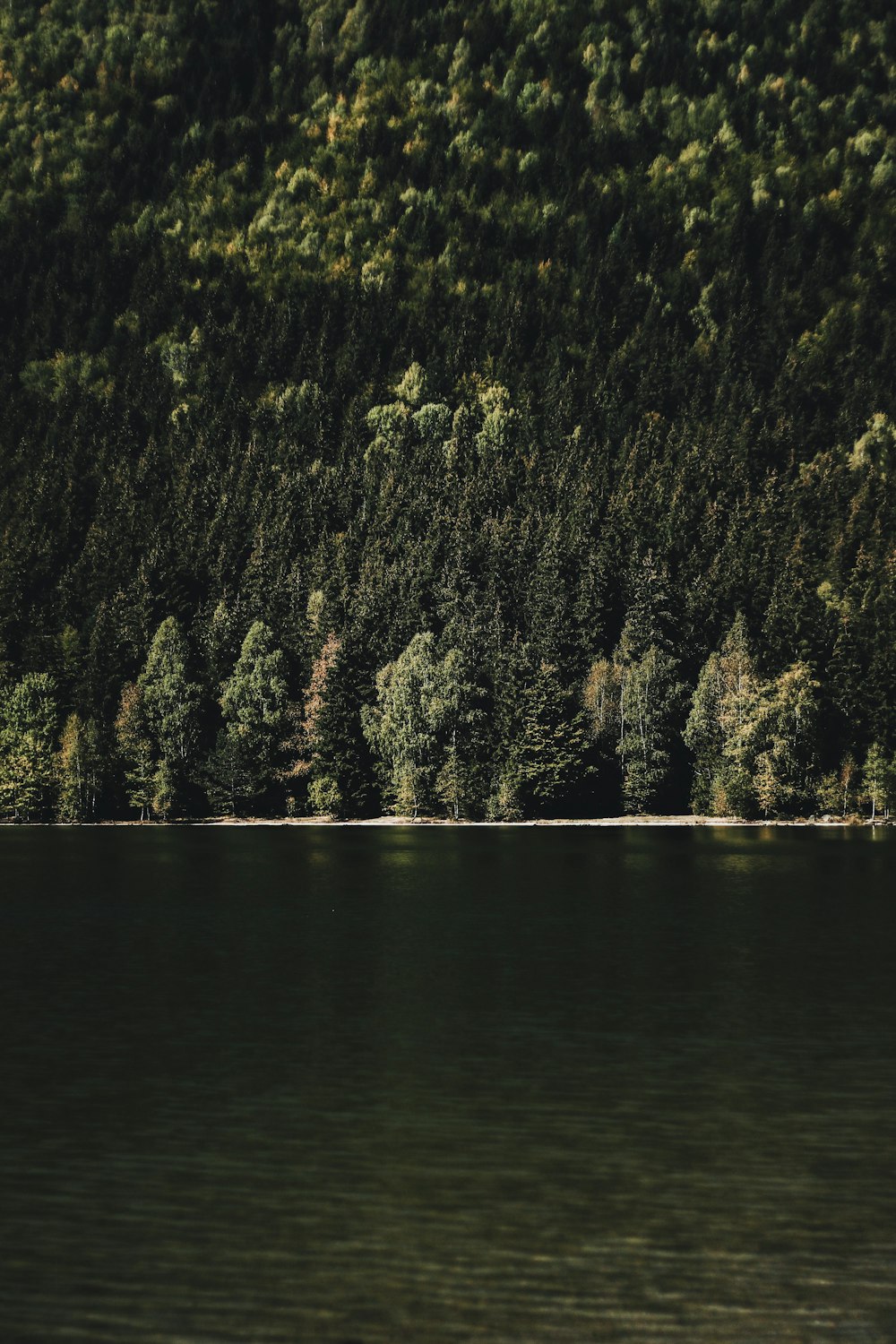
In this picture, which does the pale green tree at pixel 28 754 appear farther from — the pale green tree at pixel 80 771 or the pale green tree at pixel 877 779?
the pale green tree at pixel 877 779

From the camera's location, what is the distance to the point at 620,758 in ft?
584

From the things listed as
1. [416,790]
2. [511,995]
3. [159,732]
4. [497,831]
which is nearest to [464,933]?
[511,995]

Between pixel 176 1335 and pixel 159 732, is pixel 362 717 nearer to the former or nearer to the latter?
pixel 159 732

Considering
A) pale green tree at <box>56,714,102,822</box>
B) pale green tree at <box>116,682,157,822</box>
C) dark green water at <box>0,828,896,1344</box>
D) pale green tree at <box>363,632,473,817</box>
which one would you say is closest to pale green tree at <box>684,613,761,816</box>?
pale green tree at <box>363,632,473,817</box>

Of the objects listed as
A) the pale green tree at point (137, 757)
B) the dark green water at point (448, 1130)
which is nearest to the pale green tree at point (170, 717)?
the pale green tree at point (137, 757)

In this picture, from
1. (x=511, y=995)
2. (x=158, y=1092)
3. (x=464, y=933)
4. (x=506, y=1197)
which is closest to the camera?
(x=506, y=1197)

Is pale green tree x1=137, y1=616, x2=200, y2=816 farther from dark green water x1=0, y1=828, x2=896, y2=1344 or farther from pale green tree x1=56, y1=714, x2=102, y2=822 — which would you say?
dark green water x1=0, y1=828, x2=896, y2=1344

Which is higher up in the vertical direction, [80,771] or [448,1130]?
[80,771]

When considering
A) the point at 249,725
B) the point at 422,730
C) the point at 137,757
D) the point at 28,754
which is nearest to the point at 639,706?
the point at 422,730

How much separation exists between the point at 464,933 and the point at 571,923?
587 centimetres

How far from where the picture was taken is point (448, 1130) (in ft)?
104

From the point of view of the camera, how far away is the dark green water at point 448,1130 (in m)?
21.8

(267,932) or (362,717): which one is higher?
(362,717)

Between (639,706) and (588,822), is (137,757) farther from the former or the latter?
(639,706)
